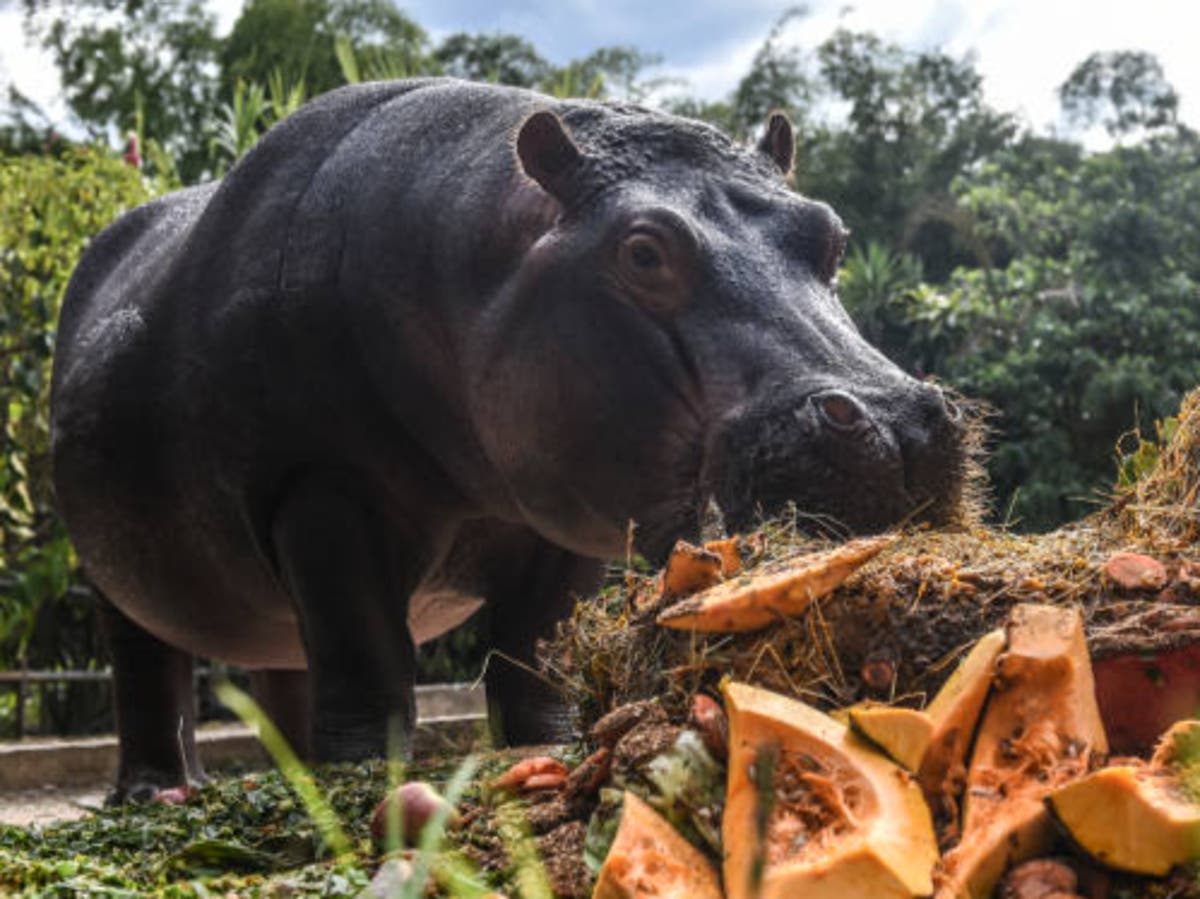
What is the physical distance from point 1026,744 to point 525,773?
0.89 m

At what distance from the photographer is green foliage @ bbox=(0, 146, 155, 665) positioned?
8203mm

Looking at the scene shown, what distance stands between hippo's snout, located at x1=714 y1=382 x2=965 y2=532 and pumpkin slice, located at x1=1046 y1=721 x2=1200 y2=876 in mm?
1064

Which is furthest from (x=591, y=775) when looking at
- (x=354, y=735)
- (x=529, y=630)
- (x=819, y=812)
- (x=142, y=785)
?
(x=142, y=785)

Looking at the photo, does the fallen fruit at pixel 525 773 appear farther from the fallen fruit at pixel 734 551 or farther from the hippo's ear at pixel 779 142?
the hippo's ear at pixel 779 142

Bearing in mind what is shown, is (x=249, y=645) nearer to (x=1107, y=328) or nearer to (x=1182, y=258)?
(x=1107, y=328)

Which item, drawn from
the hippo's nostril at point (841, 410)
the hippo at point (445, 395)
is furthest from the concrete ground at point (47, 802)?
the hippo's nostril at point (841, 410)

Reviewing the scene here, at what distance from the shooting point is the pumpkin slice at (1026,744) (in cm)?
193

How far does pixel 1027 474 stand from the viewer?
10906 mm

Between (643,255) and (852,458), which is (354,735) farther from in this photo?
(852,458)

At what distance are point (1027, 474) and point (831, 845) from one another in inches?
368

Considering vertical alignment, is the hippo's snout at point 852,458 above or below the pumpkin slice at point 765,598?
above

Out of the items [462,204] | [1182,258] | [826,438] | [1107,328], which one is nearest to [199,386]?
[462,204]

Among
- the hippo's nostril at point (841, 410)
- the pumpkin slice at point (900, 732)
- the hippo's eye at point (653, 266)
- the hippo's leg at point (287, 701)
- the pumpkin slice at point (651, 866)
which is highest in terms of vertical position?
the hippo's eye at point (653, 266)

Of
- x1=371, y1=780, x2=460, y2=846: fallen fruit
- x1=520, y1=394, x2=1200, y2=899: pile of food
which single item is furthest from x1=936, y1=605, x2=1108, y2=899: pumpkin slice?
x1=371, y1=780, x2=460, y2=846: fallen fruit
